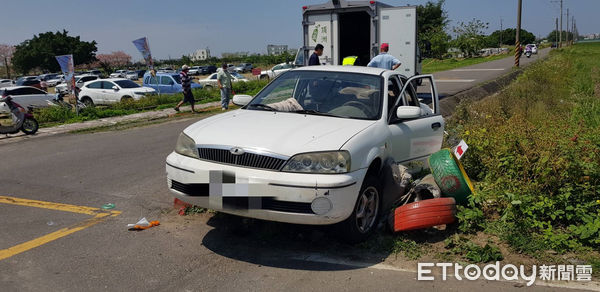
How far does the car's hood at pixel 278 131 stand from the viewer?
3.94m

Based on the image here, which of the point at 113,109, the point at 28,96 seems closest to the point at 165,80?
the point at 28,96

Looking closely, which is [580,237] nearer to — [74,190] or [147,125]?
[74,190]

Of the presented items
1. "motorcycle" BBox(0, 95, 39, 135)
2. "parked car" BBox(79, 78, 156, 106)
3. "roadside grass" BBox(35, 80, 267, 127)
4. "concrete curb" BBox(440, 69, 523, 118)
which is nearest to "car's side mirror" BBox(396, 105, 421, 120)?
"concrete curb" BBox(440, 69, 523, 118)

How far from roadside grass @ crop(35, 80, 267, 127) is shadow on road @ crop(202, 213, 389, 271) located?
480 inches

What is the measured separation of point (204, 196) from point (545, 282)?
286cm

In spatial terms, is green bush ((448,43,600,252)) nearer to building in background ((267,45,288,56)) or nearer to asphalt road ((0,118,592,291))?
asphalt road ((0,118,592,291))

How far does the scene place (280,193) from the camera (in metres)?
3.75

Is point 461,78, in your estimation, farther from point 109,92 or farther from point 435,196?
point 435,196

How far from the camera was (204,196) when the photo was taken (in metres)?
4.00

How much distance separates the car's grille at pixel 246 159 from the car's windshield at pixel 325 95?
1.23m

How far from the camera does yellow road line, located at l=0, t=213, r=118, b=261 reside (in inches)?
164

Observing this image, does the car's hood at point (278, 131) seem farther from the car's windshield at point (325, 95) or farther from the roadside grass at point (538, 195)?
the roadside grass at point (538, 195)

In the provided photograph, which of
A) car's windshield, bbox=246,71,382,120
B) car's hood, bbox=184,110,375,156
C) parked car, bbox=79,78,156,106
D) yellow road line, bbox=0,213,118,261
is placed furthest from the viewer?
parked car, bbox=79,78,156,106

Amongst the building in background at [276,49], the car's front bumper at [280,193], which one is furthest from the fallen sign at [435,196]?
the building in background at [276,49]
